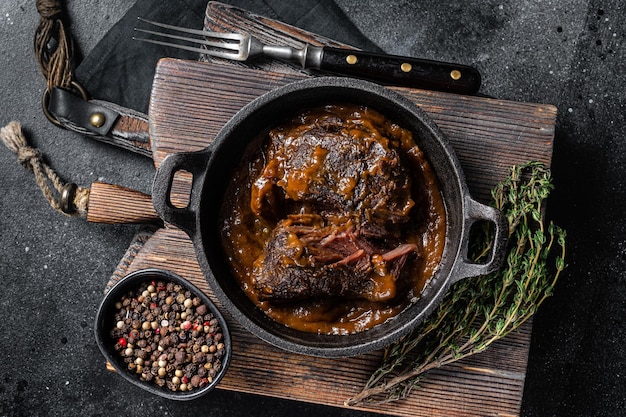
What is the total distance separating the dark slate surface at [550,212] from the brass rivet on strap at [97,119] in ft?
0.59

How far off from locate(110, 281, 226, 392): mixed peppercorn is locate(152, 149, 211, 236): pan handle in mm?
455

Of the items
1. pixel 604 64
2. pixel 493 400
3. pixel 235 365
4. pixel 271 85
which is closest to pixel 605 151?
pixel 604 64

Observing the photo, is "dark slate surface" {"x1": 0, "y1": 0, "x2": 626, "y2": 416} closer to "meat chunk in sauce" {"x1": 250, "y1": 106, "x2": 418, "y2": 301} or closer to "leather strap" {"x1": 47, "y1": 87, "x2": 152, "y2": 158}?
"leather strap" {"x1": 47, "y1": 87, "x2": 152, "y2": 158}

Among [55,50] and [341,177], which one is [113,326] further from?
[55,50]

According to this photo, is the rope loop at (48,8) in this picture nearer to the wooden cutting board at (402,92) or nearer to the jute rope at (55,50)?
the jute rope at (55,50)

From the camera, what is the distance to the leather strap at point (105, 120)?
2.40 meters

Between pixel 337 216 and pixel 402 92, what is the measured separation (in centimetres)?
50

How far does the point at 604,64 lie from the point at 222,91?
151 cm

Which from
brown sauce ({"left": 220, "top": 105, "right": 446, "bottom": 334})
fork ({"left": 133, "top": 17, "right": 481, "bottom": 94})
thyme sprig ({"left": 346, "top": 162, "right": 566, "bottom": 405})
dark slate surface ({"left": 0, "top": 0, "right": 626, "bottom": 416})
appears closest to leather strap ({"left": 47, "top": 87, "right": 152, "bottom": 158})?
dark slate surface ({"left": 0, "top": 0, "right": 626, "bottom": 416})

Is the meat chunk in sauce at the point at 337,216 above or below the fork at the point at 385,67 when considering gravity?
below

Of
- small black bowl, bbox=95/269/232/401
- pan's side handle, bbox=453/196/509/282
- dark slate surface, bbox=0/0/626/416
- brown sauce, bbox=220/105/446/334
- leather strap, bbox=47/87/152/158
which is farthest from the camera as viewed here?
dark slate surface, bbox=0/0/626/416

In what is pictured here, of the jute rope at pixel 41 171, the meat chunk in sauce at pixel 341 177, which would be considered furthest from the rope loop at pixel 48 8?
the meat chunk in sauce at pixel 341 177

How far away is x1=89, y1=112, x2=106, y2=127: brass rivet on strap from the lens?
241 centimetres

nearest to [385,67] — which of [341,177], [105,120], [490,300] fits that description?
[341,177]
